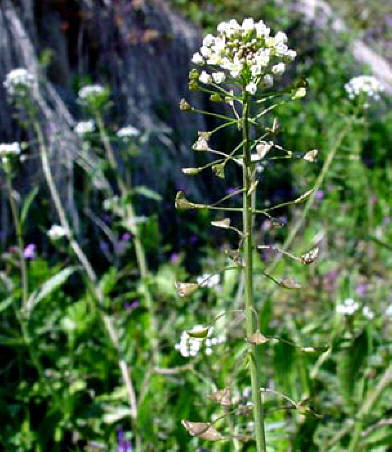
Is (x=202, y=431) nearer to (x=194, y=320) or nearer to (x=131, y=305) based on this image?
(x=194, y=320)

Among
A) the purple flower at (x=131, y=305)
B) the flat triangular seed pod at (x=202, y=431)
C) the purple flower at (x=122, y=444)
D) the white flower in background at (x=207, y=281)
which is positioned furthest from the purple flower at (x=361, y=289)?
the flat triangular seed pod at (x=202, y=431)

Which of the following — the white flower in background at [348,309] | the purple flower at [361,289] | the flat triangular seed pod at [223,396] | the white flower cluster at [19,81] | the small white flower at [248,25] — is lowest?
the purple flower at [361,289]

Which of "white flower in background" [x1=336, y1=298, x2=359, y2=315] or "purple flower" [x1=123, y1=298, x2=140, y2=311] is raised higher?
"white flower in background" [x1=336, y1=298, x2=359, y2=315]

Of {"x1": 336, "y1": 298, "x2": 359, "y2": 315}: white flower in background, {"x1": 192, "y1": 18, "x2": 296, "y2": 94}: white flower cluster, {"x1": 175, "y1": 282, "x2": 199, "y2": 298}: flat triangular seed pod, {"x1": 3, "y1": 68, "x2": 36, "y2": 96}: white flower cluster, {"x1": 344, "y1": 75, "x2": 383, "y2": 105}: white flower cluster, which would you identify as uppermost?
{"x1": 192, "y1": 18, "x2": 296, "y2": 94}: white flower cluster

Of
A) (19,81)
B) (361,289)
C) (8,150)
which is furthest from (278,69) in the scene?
(361,289)

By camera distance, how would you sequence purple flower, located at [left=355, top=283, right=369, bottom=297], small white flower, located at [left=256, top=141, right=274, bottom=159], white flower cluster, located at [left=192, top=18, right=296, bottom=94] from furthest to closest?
purple flower, located at [left=355, top=283, right=369, bottom=297], small white flower, located at [left=256, top=141, right=274, bottom=159], white flower cluster, located at [left=192, top=18, right=296, bottom=94]

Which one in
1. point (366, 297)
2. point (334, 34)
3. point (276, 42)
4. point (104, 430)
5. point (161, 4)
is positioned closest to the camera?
point (276, 42)

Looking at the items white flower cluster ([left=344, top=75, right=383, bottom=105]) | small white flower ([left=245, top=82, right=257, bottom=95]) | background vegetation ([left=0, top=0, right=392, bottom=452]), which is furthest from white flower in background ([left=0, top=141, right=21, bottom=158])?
small white flower ([left=245, top=82, right=257, bottom=95])

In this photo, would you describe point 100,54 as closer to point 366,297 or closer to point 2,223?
Result: point 2,223

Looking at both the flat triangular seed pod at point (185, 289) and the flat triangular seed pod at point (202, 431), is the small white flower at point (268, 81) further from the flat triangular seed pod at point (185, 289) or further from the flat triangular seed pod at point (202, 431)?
the flat triangular seed pod at point (202, 431)

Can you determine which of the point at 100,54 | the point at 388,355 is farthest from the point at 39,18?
the point at 388,355

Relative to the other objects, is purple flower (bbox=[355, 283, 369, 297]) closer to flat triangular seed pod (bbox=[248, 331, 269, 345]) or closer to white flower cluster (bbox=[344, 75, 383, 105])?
white flower cluster (bbox=[344, 75, 383, 105])
